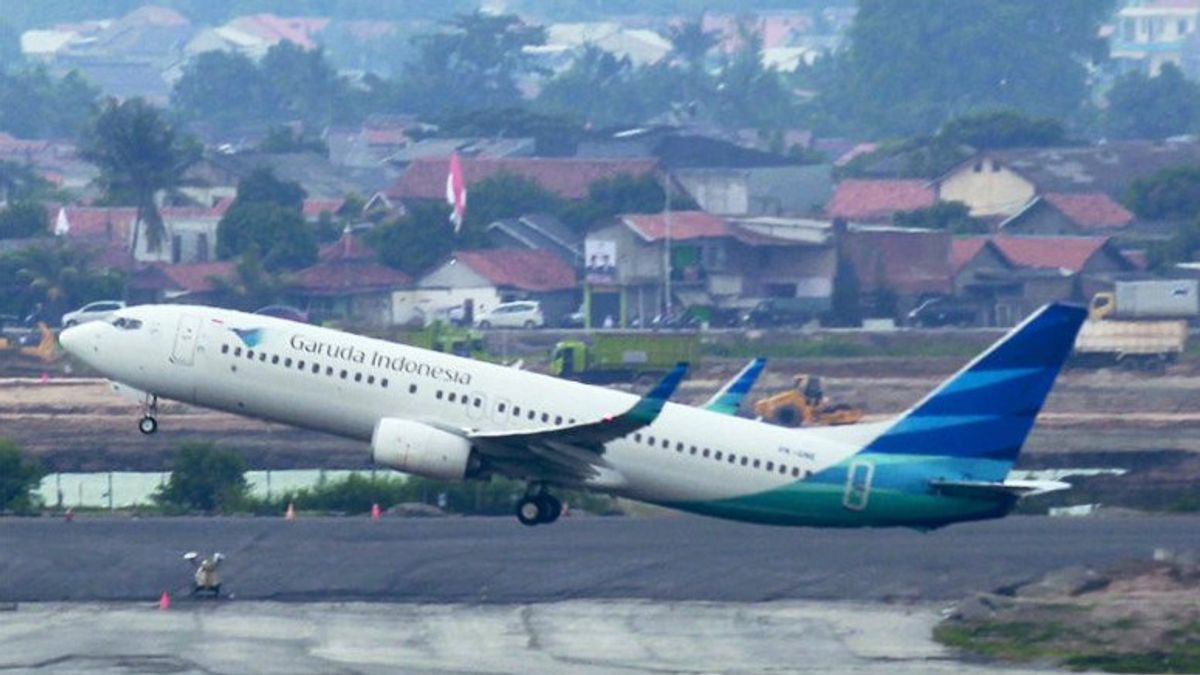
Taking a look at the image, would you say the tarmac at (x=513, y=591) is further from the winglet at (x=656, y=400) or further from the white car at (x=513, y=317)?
the white car at (x=513, y=317)

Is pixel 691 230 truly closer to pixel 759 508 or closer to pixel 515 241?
pixel 515 241

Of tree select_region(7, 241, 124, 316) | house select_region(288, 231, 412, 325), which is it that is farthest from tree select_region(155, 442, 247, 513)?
house select_region(288, 231, 412, 325)

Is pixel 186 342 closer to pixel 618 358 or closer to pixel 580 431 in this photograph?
pixel 580 431

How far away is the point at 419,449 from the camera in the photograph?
6138cm

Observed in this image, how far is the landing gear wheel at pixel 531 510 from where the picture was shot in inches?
2542

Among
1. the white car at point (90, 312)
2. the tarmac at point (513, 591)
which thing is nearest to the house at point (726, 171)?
the white car at point (90, 312)

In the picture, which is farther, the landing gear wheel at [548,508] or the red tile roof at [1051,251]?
the red tile roof at [1051,251]

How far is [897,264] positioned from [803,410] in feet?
154

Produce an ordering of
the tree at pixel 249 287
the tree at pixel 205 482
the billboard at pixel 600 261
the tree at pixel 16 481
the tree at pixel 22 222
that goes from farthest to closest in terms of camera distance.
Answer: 1. the tree at pixel 22 222
2. the billboard at pixel 600 261
3. the tree at pixel 249 287
4. the tree at pixel 205 482
5. the tree at pixel 16 481

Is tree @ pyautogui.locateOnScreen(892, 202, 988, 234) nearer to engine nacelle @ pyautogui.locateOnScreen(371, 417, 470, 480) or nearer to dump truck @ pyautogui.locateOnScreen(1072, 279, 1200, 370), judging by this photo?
dump truck @ pyautogui.locateOnScreen(1072, 279, 1200, 370)

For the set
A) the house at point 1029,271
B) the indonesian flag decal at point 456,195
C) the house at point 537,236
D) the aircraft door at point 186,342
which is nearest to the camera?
the aircraft door at point 186,342

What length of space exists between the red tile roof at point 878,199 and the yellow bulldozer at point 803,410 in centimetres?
6999

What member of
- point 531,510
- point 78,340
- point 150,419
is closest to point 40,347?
point 78,340

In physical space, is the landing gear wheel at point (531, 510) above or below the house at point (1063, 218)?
below
